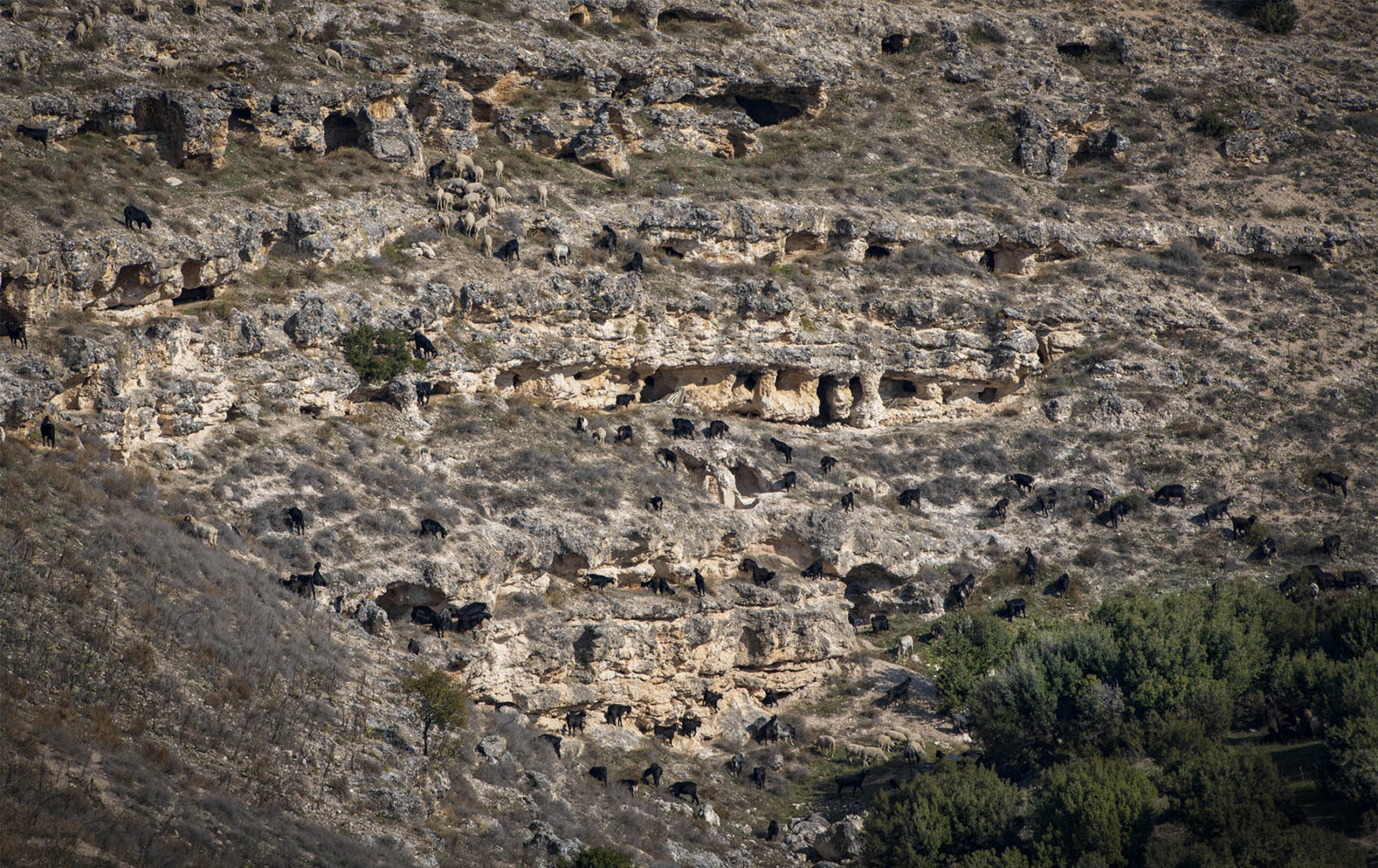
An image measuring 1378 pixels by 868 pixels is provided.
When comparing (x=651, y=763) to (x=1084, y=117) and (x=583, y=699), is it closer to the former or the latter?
(x=583, y=699)

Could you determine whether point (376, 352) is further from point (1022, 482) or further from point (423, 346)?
point (1022, 482)

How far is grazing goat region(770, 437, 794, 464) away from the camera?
179 feet

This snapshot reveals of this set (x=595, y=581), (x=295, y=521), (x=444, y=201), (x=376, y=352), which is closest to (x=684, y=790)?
(x=595, y=581)

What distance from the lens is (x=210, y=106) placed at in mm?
51219

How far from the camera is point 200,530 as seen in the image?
39.3 m

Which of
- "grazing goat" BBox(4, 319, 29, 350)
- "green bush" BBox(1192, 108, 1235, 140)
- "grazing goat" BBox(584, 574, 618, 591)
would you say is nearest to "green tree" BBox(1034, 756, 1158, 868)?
"grazing goat" BBox(584, 574, 618, 591)

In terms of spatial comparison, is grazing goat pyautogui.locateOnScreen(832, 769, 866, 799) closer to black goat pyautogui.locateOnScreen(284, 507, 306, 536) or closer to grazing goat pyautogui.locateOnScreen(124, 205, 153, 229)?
black goat pyautogui.locateOnScreen(284, 507, 306, 536)

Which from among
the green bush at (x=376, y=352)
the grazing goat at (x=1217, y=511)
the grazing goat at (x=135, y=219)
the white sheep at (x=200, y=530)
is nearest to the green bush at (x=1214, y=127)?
the grazing goat at (x=1217, y=511)

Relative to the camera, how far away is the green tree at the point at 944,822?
36.8m

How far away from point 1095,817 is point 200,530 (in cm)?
2539

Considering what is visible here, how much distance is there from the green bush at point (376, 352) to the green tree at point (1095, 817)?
26.5m

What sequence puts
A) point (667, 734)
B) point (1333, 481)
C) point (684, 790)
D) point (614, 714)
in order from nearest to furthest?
1. point (684, 790)
2. point (614, 714)
3. point (667, 734)
4. point (1333, 481)

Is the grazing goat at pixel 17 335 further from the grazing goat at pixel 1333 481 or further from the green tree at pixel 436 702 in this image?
the grazing goat at pixel 1333 481

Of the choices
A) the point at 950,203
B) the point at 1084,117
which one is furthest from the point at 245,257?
the point at 1084,117
